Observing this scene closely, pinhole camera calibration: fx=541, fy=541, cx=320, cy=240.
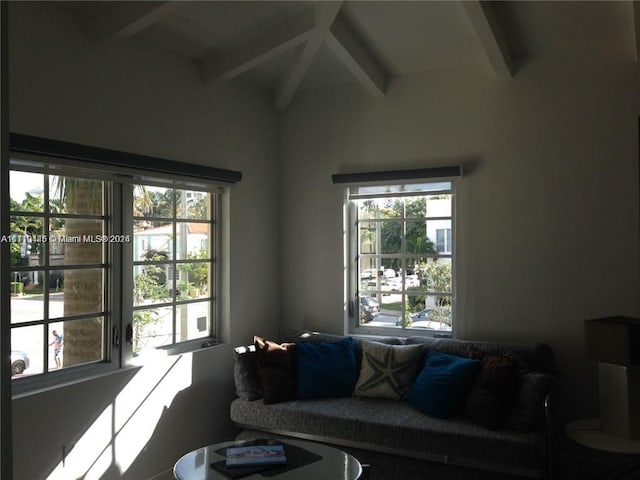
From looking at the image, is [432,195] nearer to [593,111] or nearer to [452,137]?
[452,137]

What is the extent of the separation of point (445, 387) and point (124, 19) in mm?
2698

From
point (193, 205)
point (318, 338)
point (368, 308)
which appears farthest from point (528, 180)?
point (193, 205)

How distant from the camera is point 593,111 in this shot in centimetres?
342

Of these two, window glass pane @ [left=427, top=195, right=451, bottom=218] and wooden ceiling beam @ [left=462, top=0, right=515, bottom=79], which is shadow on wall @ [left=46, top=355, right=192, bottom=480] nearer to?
window glass pane @ [left=427, top=195, right=451, bottom=218]

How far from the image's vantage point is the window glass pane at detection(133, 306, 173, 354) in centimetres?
332

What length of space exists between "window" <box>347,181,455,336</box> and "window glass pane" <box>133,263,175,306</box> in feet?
4.70

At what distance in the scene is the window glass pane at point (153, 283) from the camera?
10.9 feet

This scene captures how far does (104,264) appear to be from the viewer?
10.2ft

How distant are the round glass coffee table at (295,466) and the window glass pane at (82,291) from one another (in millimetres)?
1041

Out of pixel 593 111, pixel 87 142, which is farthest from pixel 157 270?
pixel 593 111

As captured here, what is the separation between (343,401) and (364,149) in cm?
187

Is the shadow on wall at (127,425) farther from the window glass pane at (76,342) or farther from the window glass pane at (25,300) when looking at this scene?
the window glass pane at (25,300)

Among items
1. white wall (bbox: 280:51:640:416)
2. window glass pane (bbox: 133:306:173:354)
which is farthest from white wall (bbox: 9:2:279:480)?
white wall (bbox: 280:51:640:416)

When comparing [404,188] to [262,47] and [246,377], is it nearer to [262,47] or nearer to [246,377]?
[262,47]
